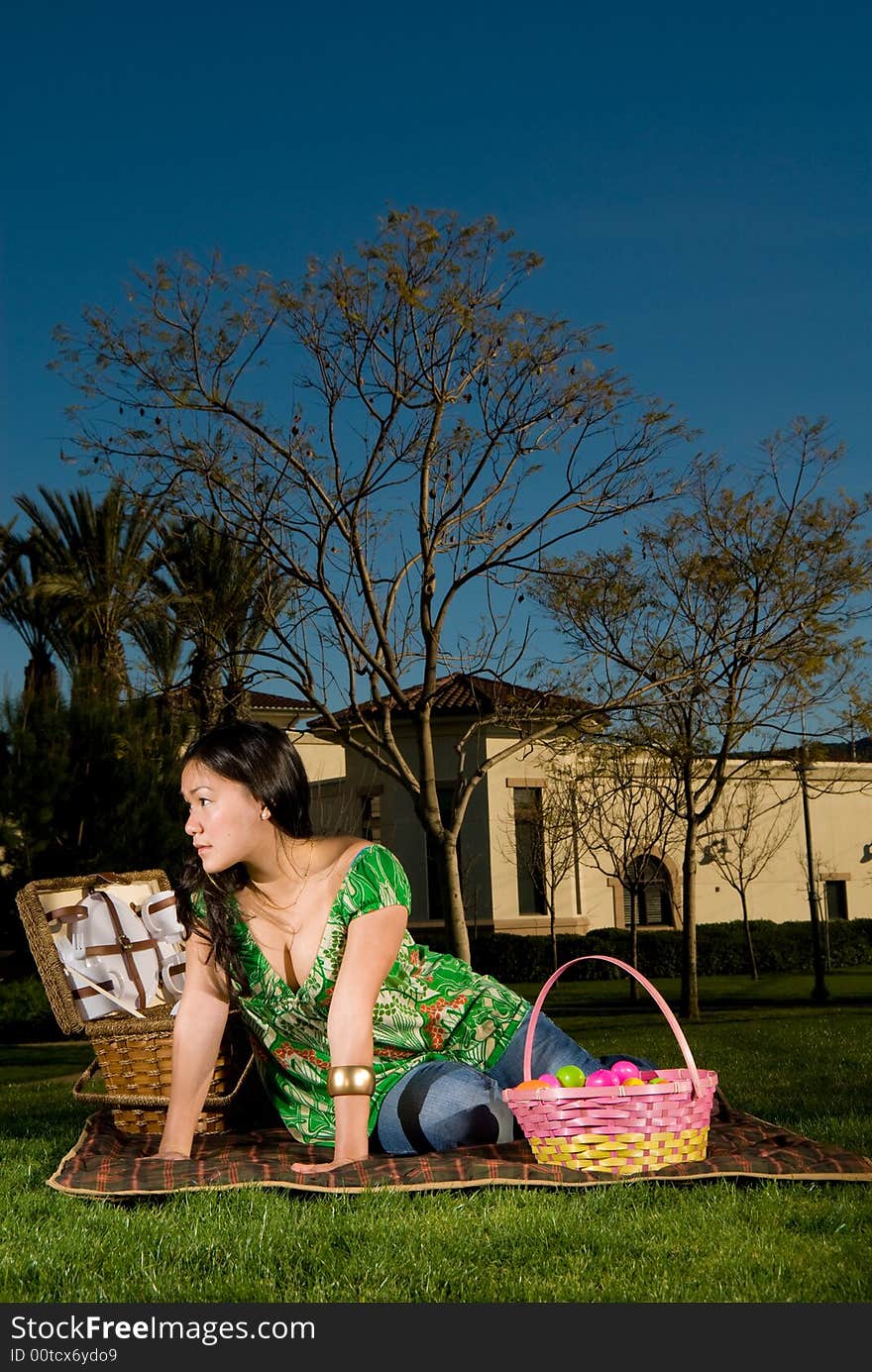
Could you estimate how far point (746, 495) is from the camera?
1507 cm

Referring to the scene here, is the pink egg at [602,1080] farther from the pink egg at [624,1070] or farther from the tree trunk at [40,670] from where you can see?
the tree trunk at [40,670]

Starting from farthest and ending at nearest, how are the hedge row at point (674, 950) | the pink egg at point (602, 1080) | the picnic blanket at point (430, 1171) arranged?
the hedge row at point (674, 950) < the pink egg at point (602, 1080) < the picnic blanket at point (430, 1171)

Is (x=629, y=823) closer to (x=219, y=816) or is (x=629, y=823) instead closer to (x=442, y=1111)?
(x=442, y=1111)

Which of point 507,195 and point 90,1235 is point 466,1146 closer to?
point 90,1235

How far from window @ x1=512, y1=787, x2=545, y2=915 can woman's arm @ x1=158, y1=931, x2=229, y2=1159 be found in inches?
885

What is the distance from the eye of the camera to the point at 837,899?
36031mm

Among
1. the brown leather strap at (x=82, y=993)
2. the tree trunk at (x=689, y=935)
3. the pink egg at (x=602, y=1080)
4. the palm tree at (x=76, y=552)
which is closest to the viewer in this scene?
the pink egg at (x=602, y=1080)

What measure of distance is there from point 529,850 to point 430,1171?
26264 millimetres

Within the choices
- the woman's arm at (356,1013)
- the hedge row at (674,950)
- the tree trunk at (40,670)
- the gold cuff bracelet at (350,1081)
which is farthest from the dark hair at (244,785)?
the hedge row at (674,950)

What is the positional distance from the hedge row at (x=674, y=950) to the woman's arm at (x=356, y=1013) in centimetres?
2391

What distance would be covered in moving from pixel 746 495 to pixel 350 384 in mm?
5199

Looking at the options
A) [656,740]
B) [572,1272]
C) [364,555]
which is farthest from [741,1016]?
[572,1272]

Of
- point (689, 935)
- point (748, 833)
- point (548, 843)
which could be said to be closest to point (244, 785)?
point (689, 935)

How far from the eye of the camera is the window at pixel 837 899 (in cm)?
3584
